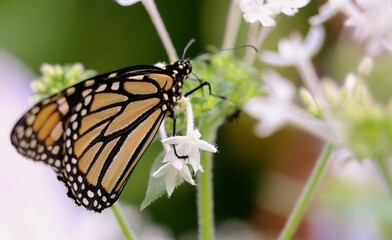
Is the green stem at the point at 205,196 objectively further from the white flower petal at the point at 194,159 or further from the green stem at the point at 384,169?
the green stem at the point at 384,169

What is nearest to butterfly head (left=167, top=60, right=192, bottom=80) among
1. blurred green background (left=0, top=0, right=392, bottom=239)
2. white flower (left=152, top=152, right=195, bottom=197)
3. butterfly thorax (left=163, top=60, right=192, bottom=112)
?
butterfly thorax (left=163, top=60, right=192, bottom=112)

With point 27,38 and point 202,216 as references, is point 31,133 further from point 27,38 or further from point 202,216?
point 27,38

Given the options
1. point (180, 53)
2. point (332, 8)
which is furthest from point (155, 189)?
point (180, 53)

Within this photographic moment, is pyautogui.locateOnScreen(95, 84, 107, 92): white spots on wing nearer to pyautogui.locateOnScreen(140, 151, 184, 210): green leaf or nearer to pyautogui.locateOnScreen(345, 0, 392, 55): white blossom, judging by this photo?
pyautogui.locateOnScreen(140, 151, 184, 210): green leaf

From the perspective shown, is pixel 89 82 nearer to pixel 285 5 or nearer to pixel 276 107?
pixel 285 5

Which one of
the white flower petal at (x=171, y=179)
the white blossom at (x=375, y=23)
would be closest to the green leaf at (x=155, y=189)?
the white flower petal at (x=171, y=179)
